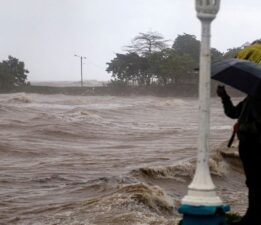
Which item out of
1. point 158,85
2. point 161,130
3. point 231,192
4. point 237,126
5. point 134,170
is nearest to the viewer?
point 237,126

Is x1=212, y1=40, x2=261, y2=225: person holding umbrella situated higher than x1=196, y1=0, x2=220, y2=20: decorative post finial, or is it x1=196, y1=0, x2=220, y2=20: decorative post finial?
x1=196, y1=0, x2=220, y2=20: decorative post finial

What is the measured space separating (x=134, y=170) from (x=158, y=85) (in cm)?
5513

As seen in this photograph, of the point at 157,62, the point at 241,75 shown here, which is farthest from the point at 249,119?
the point at 157,62

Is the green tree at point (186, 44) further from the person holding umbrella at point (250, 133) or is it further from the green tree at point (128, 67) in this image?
the person holding umbrella at point (250, 133)

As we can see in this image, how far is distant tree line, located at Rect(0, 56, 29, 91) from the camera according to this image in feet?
211

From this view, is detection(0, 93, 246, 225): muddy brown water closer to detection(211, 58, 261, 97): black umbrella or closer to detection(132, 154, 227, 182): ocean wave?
detection(132, 154, 227, 182): ocean wave

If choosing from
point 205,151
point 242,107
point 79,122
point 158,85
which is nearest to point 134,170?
point 242,107

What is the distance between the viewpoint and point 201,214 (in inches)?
134

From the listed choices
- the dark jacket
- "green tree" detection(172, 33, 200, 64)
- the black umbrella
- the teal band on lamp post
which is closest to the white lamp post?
the teal band on lamp post

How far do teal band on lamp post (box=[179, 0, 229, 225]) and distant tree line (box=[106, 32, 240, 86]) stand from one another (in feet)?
178

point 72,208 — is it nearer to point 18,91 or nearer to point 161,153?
point 161,153

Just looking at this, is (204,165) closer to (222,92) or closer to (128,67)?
(222,92)

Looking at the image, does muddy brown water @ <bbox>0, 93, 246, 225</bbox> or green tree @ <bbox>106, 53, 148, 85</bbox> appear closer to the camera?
muddy brown water @ <bbox>0, 93, 246, 225</bbox>

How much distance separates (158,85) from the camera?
66.6 meters
